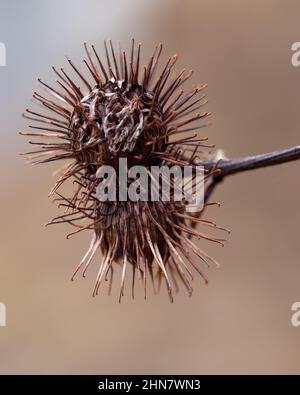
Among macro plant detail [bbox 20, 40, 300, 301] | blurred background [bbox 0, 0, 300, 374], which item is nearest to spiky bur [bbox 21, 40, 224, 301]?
macro plant detail [bbox 20, 40, 300, 301]

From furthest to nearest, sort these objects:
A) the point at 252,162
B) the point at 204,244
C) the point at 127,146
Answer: the point at 204,244, the point at 252,162, the point at 127,146

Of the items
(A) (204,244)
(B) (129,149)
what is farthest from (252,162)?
(A) (204,244)

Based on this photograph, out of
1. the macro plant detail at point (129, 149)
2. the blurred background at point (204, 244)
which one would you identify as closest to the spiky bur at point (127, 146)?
the macro plant detail at point (129, 149)

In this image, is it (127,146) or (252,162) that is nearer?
(127,146)

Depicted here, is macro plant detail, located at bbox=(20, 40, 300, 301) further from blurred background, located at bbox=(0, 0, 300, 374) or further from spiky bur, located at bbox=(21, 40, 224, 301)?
blurred background, located at bbox=(0, 0, 300, 374)

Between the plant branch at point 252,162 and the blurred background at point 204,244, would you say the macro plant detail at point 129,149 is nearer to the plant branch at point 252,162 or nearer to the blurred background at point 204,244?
the plant branch at point 252,162

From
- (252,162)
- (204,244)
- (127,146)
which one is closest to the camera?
(127,146)

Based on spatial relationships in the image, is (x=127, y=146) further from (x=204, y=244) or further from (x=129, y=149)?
(x=204, y=244)
